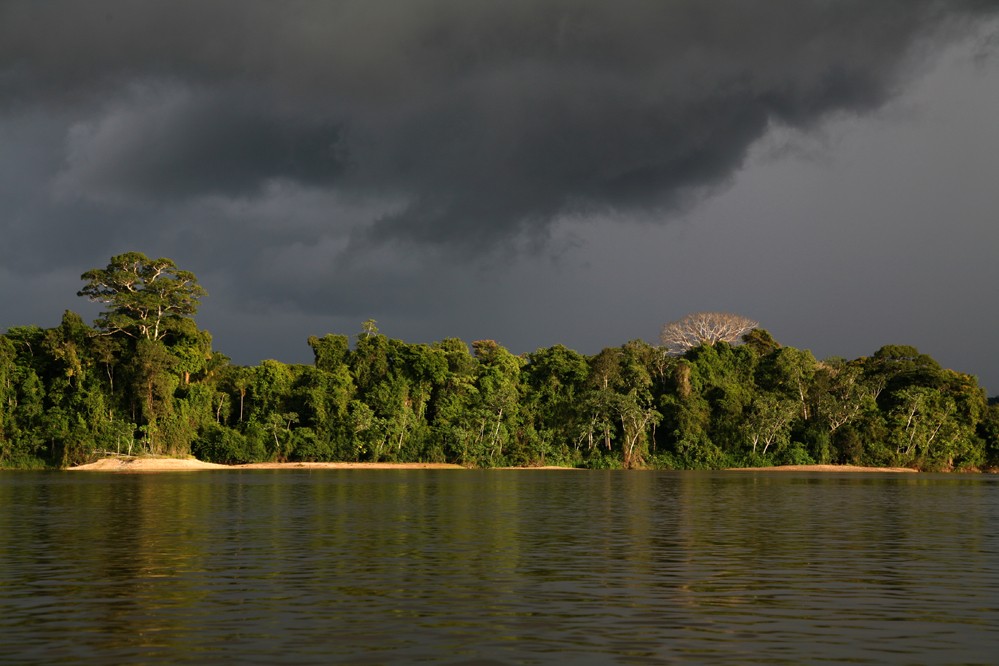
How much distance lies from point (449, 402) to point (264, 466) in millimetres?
25916

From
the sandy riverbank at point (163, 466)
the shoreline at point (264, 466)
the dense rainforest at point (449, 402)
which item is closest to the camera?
the sandy riverbank at point (163, 466)

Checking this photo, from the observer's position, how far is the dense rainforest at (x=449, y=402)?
11594 cm

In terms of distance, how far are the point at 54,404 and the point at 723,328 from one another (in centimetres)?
9394

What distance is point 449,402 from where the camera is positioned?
130 m

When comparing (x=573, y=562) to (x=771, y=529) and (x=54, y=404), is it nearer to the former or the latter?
(x=771, y=529)

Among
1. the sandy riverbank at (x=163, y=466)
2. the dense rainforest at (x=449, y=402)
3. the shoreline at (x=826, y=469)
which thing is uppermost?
the dense rainforest at (x=449, y=402)

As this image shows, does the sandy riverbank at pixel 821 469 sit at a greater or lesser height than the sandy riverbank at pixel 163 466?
lesser

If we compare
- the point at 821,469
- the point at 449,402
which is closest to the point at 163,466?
the point at 449,402

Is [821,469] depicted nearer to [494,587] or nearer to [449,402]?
[449,402]

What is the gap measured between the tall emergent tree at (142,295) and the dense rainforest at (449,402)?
19cm

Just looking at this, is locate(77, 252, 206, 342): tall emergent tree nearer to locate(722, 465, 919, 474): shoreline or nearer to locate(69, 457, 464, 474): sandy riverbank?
locate(69, 457, 464, 474): sandy riverbank

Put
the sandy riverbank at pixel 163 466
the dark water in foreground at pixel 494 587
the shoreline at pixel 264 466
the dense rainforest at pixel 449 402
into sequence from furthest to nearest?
the dense rainforest at pixel 449 402
the shoreline at pixel 264 466
the sandy riverbank at pixel 163 466
the dark water in foreground at pixel 494 587

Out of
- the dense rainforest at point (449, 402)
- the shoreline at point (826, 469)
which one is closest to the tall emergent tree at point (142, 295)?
the dense rainforest at point (449, 402)

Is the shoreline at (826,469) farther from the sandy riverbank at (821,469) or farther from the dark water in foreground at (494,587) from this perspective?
the dark water in foreground at (494,587)
